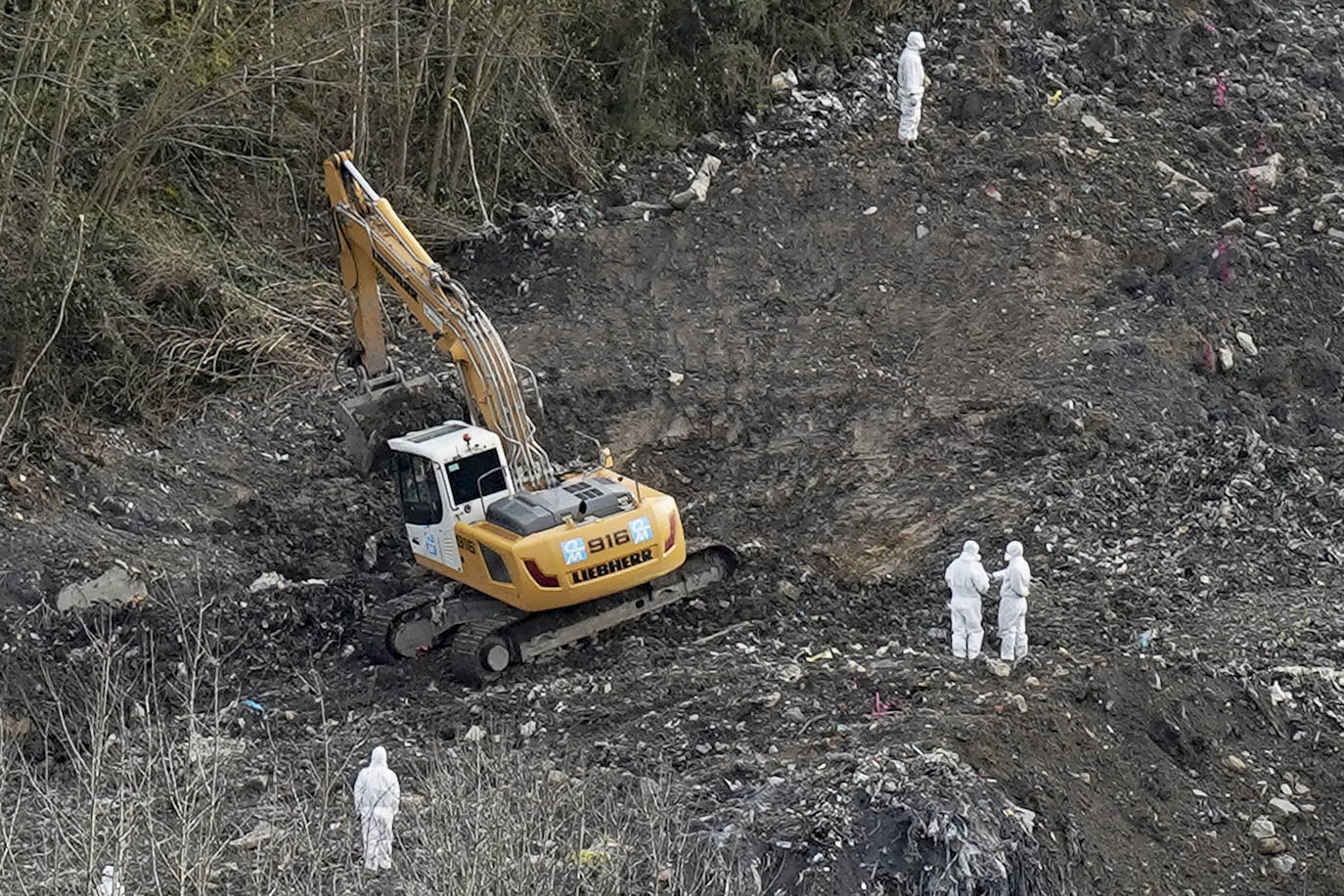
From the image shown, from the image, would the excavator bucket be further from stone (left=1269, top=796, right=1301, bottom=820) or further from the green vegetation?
stone (left=1269, top=796, right=1301, bottom=820)

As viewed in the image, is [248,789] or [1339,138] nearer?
[248,789]

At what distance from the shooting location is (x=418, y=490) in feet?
45.7

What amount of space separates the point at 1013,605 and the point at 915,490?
3126mm

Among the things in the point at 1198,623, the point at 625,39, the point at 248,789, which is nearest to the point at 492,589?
the point at 248,789

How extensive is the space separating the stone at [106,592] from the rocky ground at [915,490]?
0.14m

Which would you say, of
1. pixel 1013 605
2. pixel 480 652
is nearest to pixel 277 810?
pixel 480 652

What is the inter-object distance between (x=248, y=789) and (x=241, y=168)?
866cm

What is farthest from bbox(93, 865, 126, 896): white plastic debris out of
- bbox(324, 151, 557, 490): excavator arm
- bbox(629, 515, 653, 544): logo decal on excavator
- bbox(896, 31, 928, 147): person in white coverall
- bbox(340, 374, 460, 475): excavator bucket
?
bbox(896, 31, 928, 147): person in white coverall

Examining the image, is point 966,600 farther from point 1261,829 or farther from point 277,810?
point 277,810

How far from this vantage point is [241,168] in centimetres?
1922

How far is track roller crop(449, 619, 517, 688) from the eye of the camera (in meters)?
13.3

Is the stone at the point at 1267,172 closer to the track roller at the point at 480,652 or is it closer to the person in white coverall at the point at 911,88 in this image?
the person in white coverall at the point at 911,88

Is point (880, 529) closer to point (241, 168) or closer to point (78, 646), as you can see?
point (78, 646)

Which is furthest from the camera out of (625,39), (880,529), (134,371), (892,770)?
(625,39)
